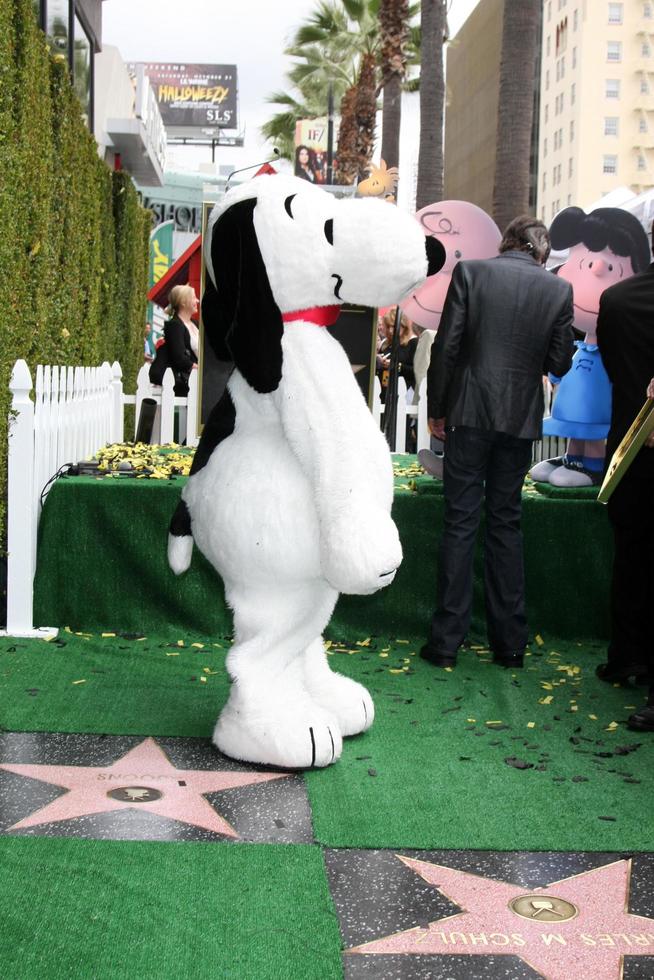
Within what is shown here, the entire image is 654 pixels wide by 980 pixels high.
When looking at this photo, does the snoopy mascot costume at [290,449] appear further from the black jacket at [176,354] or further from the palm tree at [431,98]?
the palm tree at [431,98]

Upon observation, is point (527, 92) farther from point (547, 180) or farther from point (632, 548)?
point (547, 180)

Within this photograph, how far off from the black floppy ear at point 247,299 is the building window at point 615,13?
80448mm

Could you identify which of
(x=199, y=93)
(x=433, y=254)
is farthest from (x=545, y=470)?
(x=199, y=93)

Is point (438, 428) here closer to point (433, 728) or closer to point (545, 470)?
point (545, 470)

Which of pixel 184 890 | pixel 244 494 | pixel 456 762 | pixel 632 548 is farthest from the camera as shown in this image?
pixel 632 548

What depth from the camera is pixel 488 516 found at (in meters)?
4.93

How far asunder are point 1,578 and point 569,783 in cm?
291

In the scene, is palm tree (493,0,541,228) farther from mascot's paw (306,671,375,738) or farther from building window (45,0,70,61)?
mascot's paw (306,671,375,738)

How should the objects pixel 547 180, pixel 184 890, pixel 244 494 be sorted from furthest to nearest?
pixel 547 180, pixel 244 494, pixel 184 890

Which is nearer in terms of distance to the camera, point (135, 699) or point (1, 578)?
point (135, 699)

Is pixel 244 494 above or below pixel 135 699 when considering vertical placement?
above

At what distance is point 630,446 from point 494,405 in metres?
0.76

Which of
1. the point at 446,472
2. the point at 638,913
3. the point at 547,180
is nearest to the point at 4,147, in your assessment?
the point at 446,472

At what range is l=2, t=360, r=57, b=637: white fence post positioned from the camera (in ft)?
16.1
